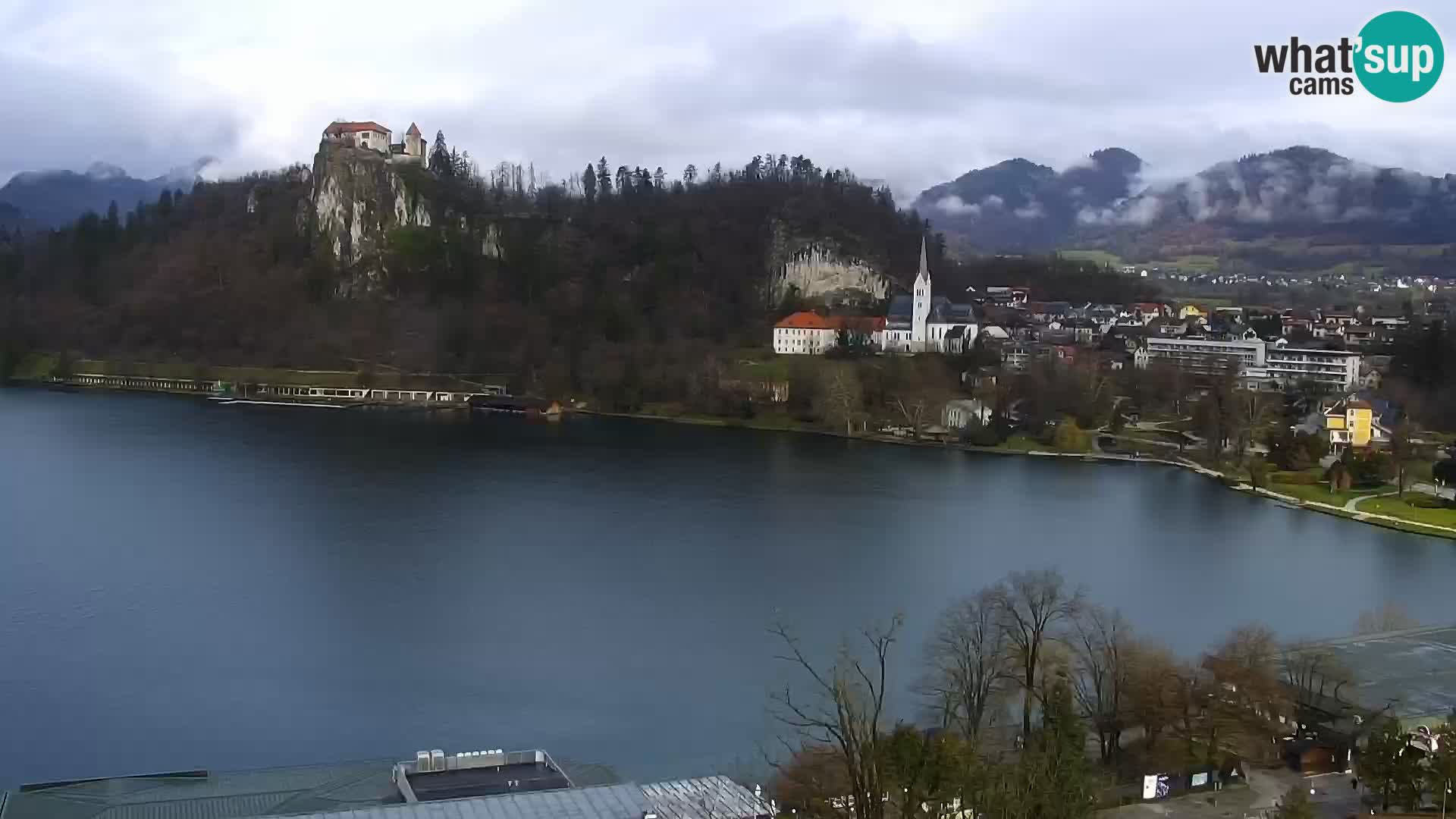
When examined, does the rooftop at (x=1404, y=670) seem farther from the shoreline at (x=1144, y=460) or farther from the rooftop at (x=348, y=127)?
the rooftop at (x=348, y=127)

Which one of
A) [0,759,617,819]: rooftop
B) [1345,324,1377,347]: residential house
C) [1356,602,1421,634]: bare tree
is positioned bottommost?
[0,759,617,819]: rooftop

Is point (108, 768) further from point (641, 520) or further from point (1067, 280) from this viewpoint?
point (1067, 280)

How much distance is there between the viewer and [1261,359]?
→ 78.7 feet

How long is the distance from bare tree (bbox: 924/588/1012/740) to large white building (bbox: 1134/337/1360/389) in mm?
16154

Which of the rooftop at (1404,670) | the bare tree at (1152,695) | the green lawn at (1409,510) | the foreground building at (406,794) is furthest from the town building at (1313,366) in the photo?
the foreground building at (406,794)

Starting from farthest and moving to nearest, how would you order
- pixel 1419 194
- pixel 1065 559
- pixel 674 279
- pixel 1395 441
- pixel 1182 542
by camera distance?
pixel 1419 194, pixel 674 279, pixel 1395 441, pixel 1182 542, pixel 1065 559

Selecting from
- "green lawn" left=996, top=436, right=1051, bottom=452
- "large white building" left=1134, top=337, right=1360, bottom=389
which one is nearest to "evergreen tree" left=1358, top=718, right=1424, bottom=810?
"green lawn" left=996, top=436, right=1051, bottom=452

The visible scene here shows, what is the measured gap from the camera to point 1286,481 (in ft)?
51.2

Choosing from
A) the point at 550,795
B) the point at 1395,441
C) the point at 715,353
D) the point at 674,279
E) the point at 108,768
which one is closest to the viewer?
the point at 550,795

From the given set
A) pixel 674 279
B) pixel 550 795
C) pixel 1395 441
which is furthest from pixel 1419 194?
pixel 550 795

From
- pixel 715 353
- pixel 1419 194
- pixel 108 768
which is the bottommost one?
pixel 108 768

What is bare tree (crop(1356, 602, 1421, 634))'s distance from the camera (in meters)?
8.27

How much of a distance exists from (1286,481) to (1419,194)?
56971 mm

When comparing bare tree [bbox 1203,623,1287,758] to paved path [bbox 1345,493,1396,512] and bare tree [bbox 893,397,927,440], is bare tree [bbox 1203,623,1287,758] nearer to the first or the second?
paved path [bbox 1345,493,1396,512]
